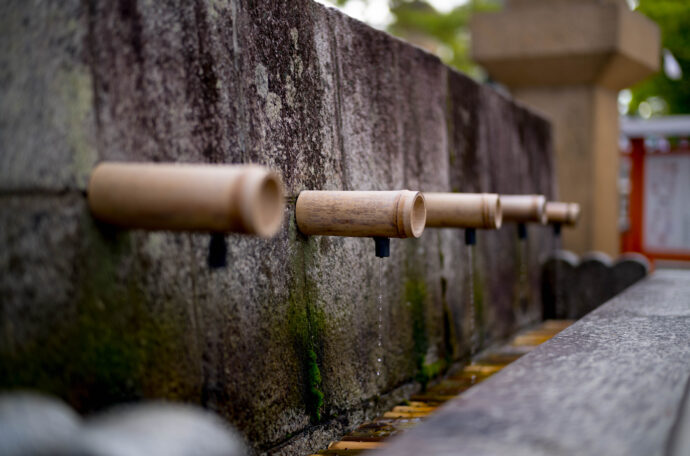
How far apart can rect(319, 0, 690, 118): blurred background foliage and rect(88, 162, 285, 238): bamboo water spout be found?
1411 centimetres

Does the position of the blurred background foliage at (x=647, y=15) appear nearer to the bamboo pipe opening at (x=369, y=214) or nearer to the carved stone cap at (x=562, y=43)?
the carved stone cap at (x=562, y=43)

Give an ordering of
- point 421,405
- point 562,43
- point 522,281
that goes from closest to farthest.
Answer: point 421,405 → point 522,281 → point 562,43

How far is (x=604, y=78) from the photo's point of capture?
745cm

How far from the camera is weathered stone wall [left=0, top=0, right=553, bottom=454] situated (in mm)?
1733

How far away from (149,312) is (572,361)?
127 centimetres

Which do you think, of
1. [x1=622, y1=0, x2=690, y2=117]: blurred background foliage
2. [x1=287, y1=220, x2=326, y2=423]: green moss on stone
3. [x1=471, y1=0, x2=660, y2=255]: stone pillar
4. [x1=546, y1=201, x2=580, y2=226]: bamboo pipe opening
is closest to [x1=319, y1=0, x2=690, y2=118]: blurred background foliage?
[x1=622, y1=0, x2=690, y2=117]: blurred background foliage

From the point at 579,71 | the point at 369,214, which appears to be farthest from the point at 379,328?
the point at 579,71

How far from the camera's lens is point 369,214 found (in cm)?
250

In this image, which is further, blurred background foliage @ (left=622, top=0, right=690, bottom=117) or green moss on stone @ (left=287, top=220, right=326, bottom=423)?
blurred background foliage @ (left=622, top=0, right=690, bottom=117)

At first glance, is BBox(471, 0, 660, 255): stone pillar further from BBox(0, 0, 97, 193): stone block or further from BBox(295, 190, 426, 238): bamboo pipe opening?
BBox(0, 0, 97, 193): stone block

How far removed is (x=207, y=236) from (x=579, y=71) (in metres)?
5.96

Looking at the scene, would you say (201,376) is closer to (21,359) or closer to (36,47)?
(21,359)

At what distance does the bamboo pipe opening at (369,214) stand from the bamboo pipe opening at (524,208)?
1.62m

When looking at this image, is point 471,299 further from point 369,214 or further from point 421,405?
point 369,214
